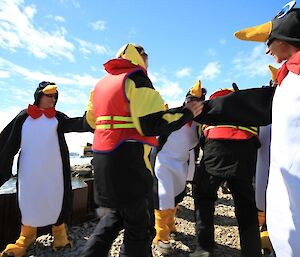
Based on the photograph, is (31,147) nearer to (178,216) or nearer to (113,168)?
(113,168)

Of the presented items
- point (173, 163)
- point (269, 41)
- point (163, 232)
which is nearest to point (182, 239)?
point (163, 232)

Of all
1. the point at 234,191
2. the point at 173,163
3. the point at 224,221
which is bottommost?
the point at 224,221

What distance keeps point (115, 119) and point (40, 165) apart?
1.28 metres

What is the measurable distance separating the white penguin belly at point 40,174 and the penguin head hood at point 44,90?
0.24 m

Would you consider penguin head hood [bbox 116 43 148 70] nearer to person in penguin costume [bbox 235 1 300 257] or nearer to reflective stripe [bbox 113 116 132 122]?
reflective stripe [bbox 113 116 132 122]

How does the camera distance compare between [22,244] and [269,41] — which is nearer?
[269,41]

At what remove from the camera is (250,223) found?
2.57m

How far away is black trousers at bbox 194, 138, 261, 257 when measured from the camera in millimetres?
2557

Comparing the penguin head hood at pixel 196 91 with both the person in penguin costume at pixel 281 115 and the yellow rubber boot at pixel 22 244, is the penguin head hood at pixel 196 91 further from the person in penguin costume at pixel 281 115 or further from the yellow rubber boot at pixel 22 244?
the yellow rubber boot at pixel 22 244

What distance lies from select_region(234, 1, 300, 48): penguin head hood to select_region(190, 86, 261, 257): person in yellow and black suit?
1.13 metres

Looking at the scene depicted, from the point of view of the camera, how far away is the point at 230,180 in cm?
267

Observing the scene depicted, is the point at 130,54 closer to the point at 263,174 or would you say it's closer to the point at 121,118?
the point at 121,118

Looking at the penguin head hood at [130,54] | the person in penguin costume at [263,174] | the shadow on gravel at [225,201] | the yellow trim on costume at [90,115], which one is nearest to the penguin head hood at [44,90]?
the yellow trim on costume at [90,115]

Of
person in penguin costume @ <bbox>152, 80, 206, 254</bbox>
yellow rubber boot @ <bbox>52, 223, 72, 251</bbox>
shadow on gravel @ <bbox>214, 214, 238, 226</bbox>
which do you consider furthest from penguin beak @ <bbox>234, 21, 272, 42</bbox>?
shadow on gravel @ <bbox>214, 214, 238, 226</bbox>
